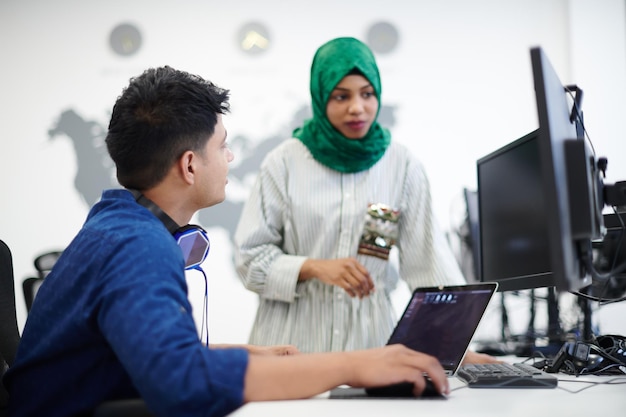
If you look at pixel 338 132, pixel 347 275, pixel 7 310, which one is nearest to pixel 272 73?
pixel 338 132

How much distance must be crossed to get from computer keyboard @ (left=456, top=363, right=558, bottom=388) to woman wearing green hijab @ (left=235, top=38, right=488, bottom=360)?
0.66m

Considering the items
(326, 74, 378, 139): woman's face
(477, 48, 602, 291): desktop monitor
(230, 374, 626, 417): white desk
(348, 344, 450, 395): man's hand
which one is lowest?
(230, 374, 626, 417): white desk

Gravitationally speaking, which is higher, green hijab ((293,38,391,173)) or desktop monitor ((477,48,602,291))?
green hijab ((293,38,391,173))

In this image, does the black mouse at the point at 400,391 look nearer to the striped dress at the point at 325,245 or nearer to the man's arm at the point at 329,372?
the man's arm at the point at 329,372

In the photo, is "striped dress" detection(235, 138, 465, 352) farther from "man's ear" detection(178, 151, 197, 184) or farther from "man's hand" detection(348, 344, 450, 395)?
"man's hand" detection(348, 344, 450, 395)

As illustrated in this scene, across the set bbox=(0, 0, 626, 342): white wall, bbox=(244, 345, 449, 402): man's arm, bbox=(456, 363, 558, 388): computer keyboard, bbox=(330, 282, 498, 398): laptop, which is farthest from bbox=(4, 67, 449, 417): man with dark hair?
bbox=(0, 0, 626, 342): white wall

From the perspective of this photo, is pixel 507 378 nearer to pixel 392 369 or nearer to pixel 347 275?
pixel 392 369

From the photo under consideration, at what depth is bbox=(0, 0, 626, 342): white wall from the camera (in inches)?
169

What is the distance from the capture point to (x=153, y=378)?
2.81 ft

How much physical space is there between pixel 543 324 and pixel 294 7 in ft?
8.20

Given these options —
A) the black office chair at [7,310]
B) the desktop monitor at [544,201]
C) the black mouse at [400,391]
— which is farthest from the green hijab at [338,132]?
the black mouse at [400,391]

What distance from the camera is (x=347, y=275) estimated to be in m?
1.73

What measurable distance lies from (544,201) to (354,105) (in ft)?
3.33

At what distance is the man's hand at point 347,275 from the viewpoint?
1.72 m
